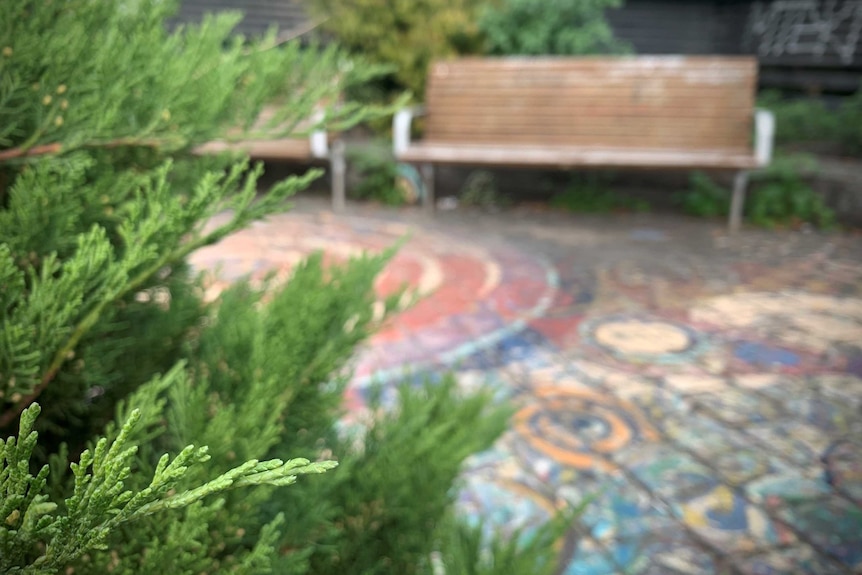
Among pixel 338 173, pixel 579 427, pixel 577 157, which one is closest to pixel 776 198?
pixel 577 157

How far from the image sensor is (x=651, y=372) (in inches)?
122

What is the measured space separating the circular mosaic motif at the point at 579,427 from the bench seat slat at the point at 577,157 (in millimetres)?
3072

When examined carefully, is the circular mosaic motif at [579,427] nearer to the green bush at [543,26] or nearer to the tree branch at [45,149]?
the tree branch at [45,149]

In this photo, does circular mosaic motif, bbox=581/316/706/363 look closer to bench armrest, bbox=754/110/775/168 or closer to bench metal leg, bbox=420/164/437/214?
bench armrest, bbox=754/110/775/168

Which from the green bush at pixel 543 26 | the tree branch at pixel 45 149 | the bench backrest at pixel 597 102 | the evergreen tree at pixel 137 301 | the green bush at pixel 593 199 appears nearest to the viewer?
the evergreen tree at pixel 137 301

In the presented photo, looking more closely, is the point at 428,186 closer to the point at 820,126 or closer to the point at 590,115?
the point at 590,115

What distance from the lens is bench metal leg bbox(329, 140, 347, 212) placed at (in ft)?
20.5

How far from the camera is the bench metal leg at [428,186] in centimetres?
620

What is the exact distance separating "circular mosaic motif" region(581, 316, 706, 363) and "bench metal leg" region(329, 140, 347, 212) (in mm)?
3366

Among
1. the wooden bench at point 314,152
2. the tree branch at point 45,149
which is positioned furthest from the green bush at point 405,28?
the tree branch at point 45,149

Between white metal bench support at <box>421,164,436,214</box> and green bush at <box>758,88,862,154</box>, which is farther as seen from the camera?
green bush at <box>758,88,862,154</box>

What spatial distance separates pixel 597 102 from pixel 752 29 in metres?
5.44

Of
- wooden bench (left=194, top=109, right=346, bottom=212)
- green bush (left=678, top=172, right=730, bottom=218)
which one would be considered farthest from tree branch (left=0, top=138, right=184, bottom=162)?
green bush (left=678, top=172, right=730, bottom=218)

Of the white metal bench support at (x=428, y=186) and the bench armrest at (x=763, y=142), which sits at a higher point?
the bench armrest at (x=763, y=142)
